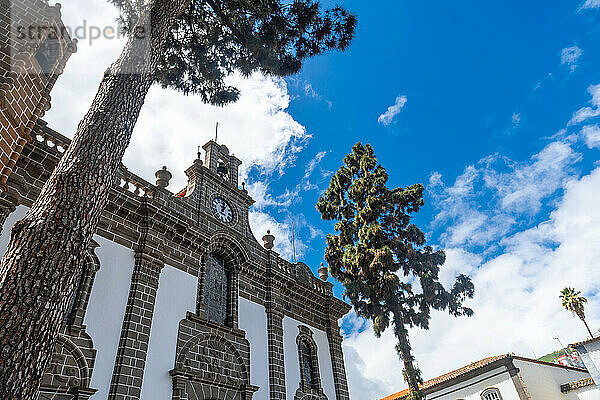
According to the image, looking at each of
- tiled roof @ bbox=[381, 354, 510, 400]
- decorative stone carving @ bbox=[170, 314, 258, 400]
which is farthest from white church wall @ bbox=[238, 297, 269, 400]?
tiled roof @ bbox=[381, 354, 510, 400]

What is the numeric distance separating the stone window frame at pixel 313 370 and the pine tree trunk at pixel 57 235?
35.5 feet

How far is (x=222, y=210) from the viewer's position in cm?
1405

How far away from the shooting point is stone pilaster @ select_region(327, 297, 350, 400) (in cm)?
1493

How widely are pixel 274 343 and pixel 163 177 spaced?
6409 mm

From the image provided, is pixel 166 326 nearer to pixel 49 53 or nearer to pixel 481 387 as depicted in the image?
pixel 49 53

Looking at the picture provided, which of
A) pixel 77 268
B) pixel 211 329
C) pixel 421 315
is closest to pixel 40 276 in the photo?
pixel 77 268

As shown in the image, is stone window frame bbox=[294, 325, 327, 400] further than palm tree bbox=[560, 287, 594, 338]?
No

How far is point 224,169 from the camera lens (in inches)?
616

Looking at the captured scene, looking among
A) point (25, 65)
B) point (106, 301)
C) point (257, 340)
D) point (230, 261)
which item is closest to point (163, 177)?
point (230, 261)

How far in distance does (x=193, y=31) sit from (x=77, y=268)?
757 cm

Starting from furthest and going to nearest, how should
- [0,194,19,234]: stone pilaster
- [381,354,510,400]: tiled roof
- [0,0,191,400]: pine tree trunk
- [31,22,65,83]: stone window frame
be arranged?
[381,354,510,400]: tiled roof → [31,22,65,83]: stone window frame → [0,194,19,234]: stone pilaster → [0,0,191,400]: pine tree trunk

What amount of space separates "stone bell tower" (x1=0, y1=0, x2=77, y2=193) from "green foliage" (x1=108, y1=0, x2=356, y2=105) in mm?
1711

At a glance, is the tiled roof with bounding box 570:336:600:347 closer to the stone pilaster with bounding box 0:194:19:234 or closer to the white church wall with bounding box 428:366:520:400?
the white church wall with bounding box 428:366:520:400

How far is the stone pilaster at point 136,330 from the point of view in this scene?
8.33 meters
